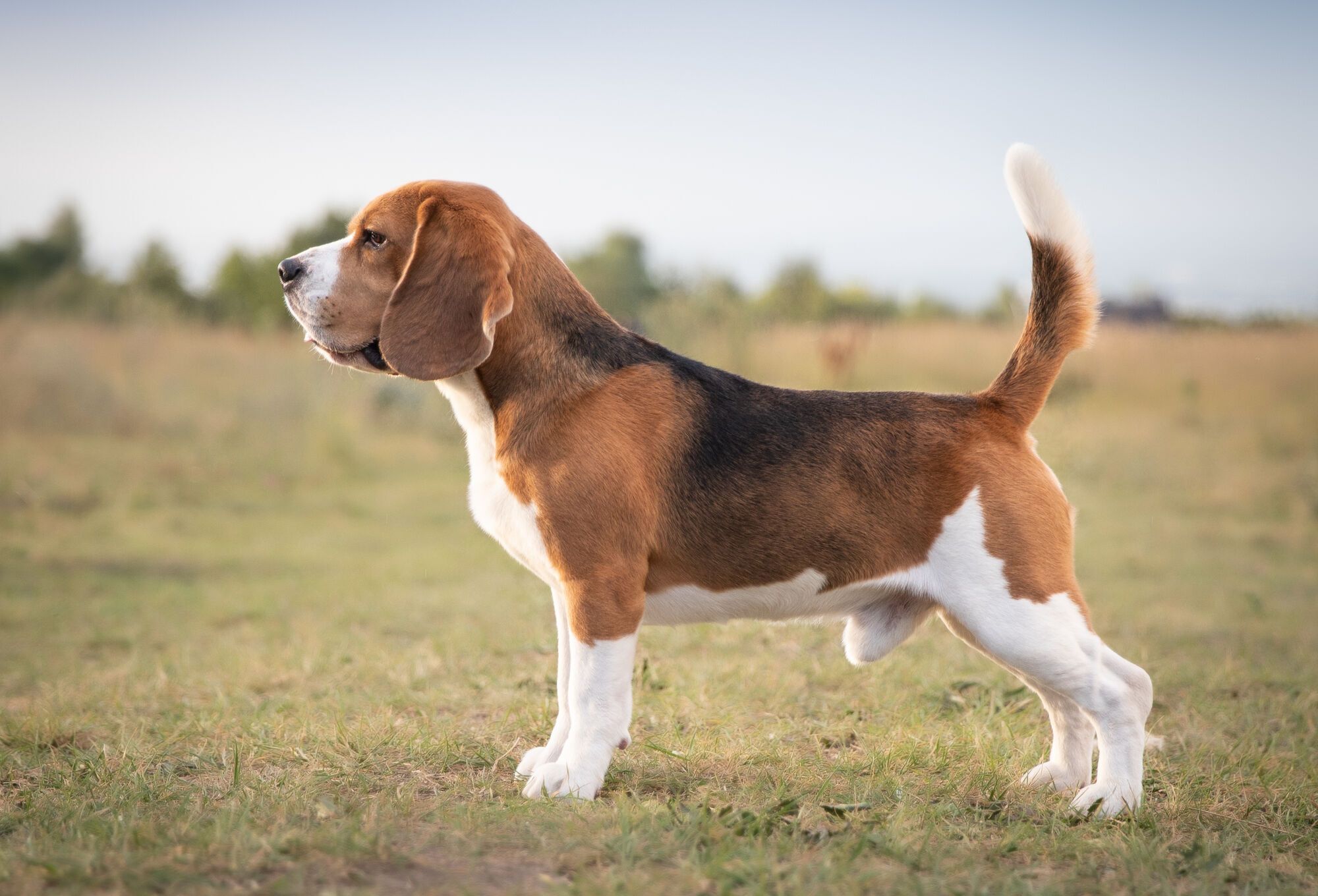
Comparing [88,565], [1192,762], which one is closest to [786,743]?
[1192,762]

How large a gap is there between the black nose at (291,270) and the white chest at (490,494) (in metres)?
0.60

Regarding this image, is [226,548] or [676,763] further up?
[676,763]

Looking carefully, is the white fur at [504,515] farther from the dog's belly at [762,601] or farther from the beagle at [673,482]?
the dog's belly at [762,601]

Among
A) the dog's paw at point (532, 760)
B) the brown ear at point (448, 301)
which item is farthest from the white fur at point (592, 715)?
the brown ear at point (448, 301)

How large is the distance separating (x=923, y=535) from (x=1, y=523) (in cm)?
1067

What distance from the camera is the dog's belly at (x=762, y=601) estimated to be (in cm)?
387

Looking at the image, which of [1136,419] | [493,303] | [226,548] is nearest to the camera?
[493,303]

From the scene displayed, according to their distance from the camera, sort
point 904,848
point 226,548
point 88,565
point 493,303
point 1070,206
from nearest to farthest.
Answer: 1. point 904,848
2. point 493,303
3. point 1070,206
4. point 88,565
5. point 226,548

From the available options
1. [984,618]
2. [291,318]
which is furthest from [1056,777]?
[291,318]

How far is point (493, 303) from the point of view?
3.71 meters

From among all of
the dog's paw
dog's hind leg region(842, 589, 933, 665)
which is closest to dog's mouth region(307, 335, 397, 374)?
the dog's paw

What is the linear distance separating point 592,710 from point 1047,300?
2154 mm

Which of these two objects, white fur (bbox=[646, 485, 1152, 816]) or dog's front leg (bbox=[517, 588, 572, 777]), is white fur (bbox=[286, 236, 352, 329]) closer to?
dog's front leg (bbox=[517, 588, 572, 777])

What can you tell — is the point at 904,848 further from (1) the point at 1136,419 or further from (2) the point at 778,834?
(1) the point at 1136,419
